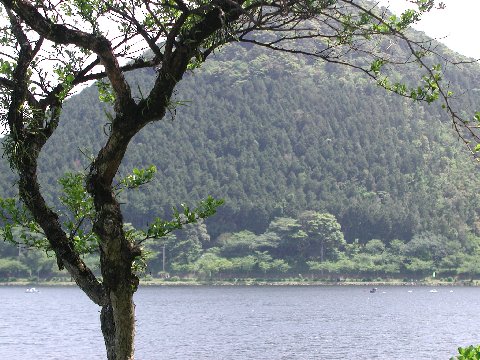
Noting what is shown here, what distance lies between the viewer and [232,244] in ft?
636

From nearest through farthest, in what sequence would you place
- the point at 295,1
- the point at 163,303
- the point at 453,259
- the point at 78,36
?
1. the point at 295,1
2. the point at 78,36
3. the point at 163,303
4. the point at 453,259

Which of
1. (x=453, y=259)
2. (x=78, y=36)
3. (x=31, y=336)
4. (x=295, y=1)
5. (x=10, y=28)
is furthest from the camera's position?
(x=453, y=259)

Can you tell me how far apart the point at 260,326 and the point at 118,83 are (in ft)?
295

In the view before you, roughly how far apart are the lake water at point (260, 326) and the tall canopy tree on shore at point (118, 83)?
5678 cm

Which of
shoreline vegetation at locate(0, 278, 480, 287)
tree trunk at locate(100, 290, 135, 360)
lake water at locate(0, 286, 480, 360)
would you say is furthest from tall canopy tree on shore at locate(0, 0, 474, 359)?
shoreline vegetation at locate(0, 278, 480, 287)

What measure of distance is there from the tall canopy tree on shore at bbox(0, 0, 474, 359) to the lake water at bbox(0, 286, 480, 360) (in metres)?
56.8

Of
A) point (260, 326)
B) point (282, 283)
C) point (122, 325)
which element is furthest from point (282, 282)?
point (122, 325)

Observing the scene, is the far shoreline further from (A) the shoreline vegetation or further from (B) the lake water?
(B) the lake water

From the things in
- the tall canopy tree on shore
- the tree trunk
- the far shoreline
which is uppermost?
the far shoreline

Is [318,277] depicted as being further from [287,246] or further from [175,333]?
[175,333]

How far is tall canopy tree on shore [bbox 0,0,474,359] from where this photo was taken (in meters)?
5.79

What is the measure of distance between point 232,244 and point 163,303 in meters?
53.8

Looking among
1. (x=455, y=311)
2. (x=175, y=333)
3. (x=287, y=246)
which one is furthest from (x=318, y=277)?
(x=175, y=333)

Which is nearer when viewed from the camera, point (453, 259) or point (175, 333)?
point (175, 333)
